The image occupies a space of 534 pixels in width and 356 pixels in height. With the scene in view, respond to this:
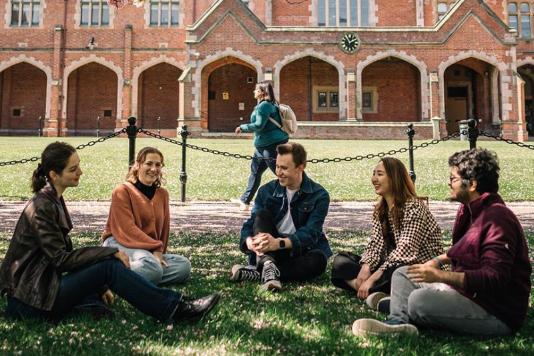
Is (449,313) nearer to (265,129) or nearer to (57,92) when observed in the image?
(265,129)

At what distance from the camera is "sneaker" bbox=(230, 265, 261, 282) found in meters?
3.39

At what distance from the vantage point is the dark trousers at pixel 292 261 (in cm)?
342

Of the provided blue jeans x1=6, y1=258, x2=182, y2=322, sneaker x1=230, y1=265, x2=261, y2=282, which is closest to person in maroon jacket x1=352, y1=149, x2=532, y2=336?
blue jeans x1=6, y1=258, x2=182, y2=322

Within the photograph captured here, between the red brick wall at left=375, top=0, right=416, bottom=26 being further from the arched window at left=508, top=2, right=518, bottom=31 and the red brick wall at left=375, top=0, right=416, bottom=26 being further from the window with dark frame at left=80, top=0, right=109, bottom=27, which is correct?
the window with dark frame at left=80, top=0, right=109, bottom=27

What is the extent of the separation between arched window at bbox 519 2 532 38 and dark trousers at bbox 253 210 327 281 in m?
31.1

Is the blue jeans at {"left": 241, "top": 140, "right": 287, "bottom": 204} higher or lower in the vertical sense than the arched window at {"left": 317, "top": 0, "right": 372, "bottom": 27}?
lower

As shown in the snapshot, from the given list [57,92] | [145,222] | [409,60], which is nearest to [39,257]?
[145,222]

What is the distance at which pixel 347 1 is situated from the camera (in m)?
27.3

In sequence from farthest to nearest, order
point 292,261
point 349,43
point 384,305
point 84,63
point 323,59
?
1. point 84,63
2. point 323,59
3. point 349,43
4. point 292,261
5. point 384,305

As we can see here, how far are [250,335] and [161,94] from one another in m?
27.4

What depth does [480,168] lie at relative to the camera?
225cm

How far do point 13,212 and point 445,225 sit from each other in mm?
6297

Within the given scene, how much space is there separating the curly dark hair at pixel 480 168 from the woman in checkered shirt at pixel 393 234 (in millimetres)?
677

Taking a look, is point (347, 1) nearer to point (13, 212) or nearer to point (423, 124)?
point (423, 124)
